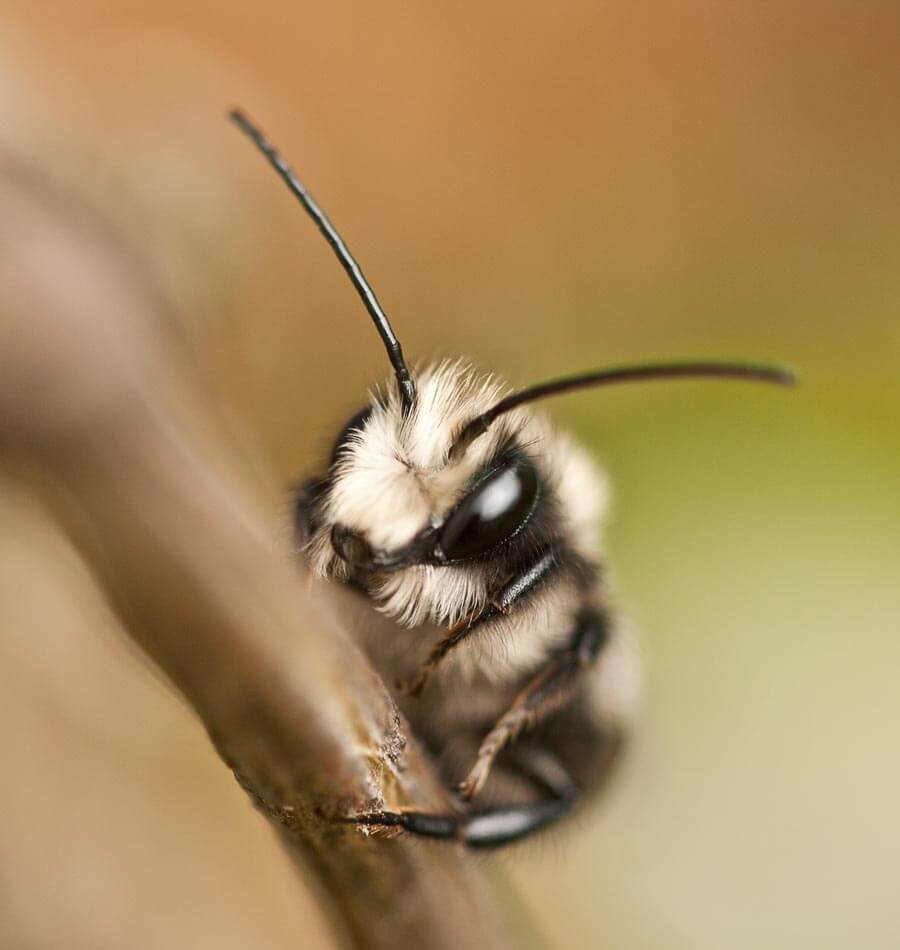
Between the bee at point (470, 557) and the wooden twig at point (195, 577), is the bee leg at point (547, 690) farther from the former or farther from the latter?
the wooden twig at point (195, 577)

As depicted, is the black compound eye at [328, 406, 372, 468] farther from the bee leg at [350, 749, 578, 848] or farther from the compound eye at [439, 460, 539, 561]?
the bee leg at [350, 749, 578, 848]

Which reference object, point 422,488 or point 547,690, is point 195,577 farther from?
point 547,690

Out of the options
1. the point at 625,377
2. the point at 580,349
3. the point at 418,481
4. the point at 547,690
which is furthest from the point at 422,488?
the point at 580,349

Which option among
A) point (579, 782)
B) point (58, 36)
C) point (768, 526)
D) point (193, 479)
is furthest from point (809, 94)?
point (193, 479)

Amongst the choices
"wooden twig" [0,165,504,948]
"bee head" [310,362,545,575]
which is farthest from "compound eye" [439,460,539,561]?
"wooden twig" [0,165,504,948]

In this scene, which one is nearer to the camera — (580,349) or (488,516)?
(488,516)

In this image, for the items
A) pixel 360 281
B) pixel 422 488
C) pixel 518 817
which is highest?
pixel 360 281

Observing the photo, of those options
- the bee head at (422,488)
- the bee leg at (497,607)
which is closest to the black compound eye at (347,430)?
the bee head at (422,488)
